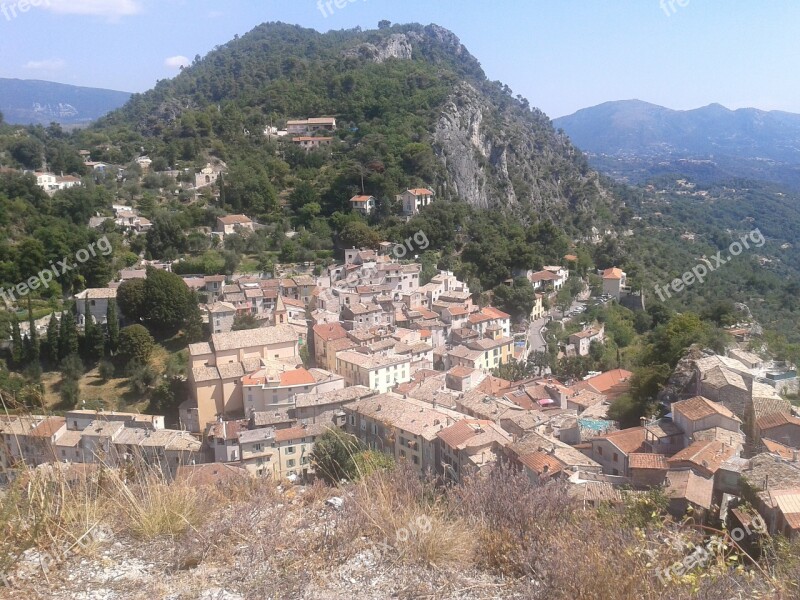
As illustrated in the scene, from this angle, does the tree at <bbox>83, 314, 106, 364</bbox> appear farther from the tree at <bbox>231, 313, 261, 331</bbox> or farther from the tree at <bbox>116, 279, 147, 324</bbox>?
the tree at <bbox>231, 313, 261, 331</bbox>

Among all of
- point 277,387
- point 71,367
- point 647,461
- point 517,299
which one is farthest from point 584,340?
point 71,367

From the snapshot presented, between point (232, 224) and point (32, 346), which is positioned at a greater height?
point (232, 224)

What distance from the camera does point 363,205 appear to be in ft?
112

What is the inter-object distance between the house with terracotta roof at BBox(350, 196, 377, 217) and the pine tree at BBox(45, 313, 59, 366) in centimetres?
1744

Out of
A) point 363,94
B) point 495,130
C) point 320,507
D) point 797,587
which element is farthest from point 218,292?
point 495,130

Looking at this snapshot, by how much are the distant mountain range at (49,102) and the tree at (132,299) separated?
42.7 metres

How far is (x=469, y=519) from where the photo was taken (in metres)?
3.50

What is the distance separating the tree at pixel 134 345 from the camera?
795 inches

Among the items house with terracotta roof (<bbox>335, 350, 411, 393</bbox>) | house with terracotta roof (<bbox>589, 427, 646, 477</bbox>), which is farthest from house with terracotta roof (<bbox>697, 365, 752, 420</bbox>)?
house with terracotta roof (<bbox>335, 350, 411, 393</bbox>)

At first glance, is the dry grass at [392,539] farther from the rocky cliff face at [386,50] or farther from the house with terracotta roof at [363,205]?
the rocky cliff face at [386,50]

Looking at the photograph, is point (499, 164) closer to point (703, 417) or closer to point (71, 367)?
point (71, 367)

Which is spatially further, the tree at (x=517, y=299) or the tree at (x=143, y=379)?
the tree at (x=517, y=299)

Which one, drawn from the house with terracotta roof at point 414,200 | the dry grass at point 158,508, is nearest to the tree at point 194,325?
the house with terracotta roof at point 414,200

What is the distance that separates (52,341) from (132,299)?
111 inches
